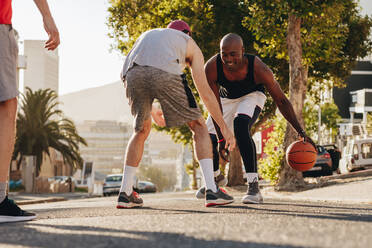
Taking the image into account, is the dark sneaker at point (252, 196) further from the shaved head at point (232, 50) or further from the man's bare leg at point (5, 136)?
the man's bare leg at point (5, 136)

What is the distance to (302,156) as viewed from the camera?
694 centimetres

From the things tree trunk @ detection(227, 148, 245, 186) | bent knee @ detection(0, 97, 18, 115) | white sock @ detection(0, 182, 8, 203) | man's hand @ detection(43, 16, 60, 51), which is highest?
man's hand @ detection(43, 16, 60, 51)

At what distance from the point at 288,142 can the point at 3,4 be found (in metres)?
9.36

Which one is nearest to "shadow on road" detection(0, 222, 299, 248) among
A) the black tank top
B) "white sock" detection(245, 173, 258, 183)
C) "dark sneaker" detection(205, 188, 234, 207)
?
"dark sneaker" detection(205, 188, 234, 207)

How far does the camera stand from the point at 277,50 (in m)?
14.4

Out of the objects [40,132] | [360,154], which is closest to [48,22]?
[360,154]

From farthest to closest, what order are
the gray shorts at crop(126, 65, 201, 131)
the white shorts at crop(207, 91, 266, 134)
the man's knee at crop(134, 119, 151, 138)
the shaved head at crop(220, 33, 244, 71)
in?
the white shorts at crop(207, 91, 266, 134) < the shaved head at crop(220, 33, 244, 71) < the man's knee at crop(134, 119, 151, 138) < the gray shorts at crop(126, 65, 201, 131)

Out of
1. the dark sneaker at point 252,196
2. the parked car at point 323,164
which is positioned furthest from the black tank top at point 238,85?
the parked car at point 323,164

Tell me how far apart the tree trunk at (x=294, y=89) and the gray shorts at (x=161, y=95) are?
7999 mm

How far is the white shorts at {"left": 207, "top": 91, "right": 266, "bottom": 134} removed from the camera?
229 inches

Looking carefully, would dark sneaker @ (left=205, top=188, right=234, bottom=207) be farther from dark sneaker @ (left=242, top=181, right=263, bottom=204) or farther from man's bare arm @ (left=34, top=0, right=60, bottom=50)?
man's bare arm @ (left=34, top=0, right=60, bottom=50)

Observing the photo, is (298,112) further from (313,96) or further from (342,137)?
(342,137)

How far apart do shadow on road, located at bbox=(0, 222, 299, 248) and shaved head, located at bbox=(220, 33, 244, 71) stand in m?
3.07

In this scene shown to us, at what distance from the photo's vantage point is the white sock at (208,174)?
15.7 feet
